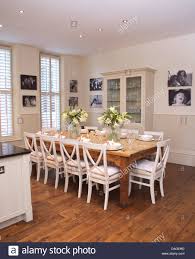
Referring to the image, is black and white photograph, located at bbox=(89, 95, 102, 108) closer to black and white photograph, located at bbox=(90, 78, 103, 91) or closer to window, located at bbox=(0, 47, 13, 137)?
black and white photograph, located at bbox=(90, 78, 103, 91)

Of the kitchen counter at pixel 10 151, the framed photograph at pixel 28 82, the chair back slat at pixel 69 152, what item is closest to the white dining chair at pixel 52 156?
the chair back slat at pixel 69 152

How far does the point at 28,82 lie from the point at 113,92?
2159 millimetres

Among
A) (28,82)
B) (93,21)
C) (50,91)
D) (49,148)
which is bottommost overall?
(49,148)

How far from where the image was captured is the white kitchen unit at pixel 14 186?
2.48 meters

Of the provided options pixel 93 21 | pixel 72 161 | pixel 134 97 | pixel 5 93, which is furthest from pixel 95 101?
pixel 72 161

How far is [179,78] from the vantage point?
5.16 meters

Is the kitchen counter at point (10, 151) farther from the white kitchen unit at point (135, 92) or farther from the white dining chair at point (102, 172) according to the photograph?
the white kitchen unit at point (135, 92)

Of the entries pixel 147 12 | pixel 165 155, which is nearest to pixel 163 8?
pixel 147 12

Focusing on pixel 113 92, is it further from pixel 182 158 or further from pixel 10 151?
pixel 10 151

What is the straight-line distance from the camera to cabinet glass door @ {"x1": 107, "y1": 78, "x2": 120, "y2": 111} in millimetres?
5809

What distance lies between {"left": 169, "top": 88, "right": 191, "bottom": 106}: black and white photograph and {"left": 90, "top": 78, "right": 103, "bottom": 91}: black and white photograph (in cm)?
214

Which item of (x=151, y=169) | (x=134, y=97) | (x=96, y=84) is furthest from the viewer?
(x=96, y=84)
